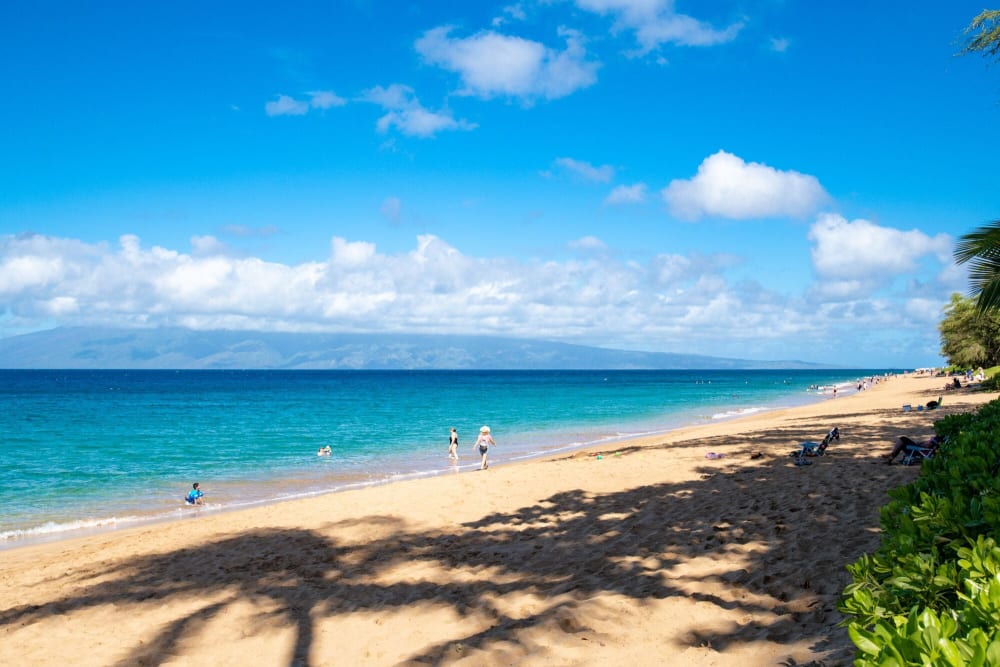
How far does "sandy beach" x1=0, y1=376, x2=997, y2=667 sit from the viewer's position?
5.84 meters

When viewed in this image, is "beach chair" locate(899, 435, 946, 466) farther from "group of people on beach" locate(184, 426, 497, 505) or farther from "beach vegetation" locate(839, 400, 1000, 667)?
"group of people on beach" locate(184, 426, 497, 505)

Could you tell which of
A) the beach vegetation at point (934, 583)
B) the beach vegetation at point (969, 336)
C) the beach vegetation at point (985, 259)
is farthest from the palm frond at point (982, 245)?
the beach vegetation at point (969, 336)

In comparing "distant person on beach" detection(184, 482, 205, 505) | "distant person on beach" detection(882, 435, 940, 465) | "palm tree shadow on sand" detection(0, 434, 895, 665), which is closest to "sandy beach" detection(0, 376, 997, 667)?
"palm tree shadow on sand" detection(0, 434, 895, 665)

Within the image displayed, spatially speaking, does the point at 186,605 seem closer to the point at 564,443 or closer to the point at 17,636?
the point at 17,636

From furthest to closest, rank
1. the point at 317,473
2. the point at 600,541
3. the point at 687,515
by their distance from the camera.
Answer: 1. the point at 317,473
2. the point at 687,515
3. the point at 600,541

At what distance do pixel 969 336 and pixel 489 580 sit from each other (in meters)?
55.9

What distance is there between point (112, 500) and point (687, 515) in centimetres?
1784

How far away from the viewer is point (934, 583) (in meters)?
2.76

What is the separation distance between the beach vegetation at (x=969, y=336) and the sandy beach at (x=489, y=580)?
4505 cm

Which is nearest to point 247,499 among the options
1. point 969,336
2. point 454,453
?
point 454,453

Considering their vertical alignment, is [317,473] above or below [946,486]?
below

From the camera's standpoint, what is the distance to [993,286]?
1259cm

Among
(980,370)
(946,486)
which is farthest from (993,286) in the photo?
(980,370)

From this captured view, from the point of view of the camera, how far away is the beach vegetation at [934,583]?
188 cm
